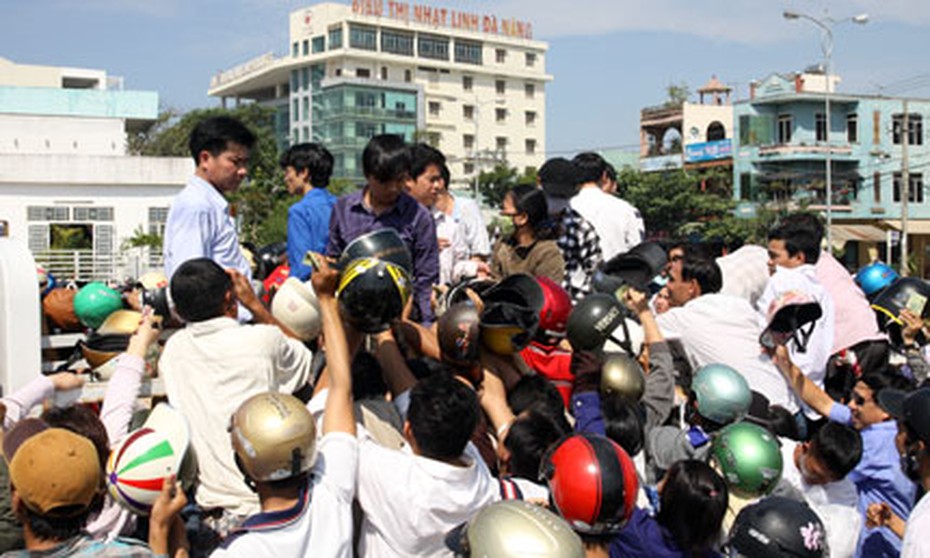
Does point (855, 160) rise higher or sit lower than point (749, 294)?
higher

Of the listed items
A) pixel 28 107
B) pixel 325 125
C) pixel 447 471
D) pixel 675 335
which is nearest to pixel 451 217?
pixel 675 335

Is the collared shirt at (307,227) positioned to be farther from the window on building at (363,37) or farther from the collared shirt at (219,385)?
the window on building at (363,37)

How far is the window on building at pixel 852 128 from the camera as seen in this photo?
62.8 meters

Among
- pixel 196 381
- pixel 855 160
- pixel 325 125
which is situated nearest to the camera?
pixel 196 381

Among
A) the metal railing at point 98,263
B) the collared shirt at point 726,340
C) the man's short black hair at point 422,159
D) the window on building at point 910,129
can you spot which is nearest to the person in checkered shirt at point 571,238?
the collared shirt at point 726,340

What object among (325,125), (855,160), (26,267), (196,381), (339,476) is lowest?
(339,476)

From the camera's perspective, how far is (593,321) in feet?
19.5

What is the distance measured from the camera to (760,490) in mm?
5516

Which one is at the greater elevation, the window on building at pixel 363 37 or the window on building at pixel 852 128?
the window on building at pixel 363 37

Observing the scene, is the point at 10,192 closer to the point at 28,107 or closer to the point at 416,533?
the point at 28,107

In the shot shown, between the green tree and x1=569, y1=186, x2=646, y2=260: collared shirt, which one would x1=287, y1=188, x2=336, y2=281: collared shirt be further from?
the green tree

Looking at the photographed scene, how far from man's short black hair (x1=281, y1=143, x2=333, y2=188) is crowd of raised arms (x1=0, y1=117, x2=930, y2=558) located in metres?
0.03

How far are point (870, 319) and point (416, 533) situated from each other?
5734mm

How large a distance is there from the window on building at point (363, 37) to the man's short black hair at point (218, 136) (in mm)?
96376
